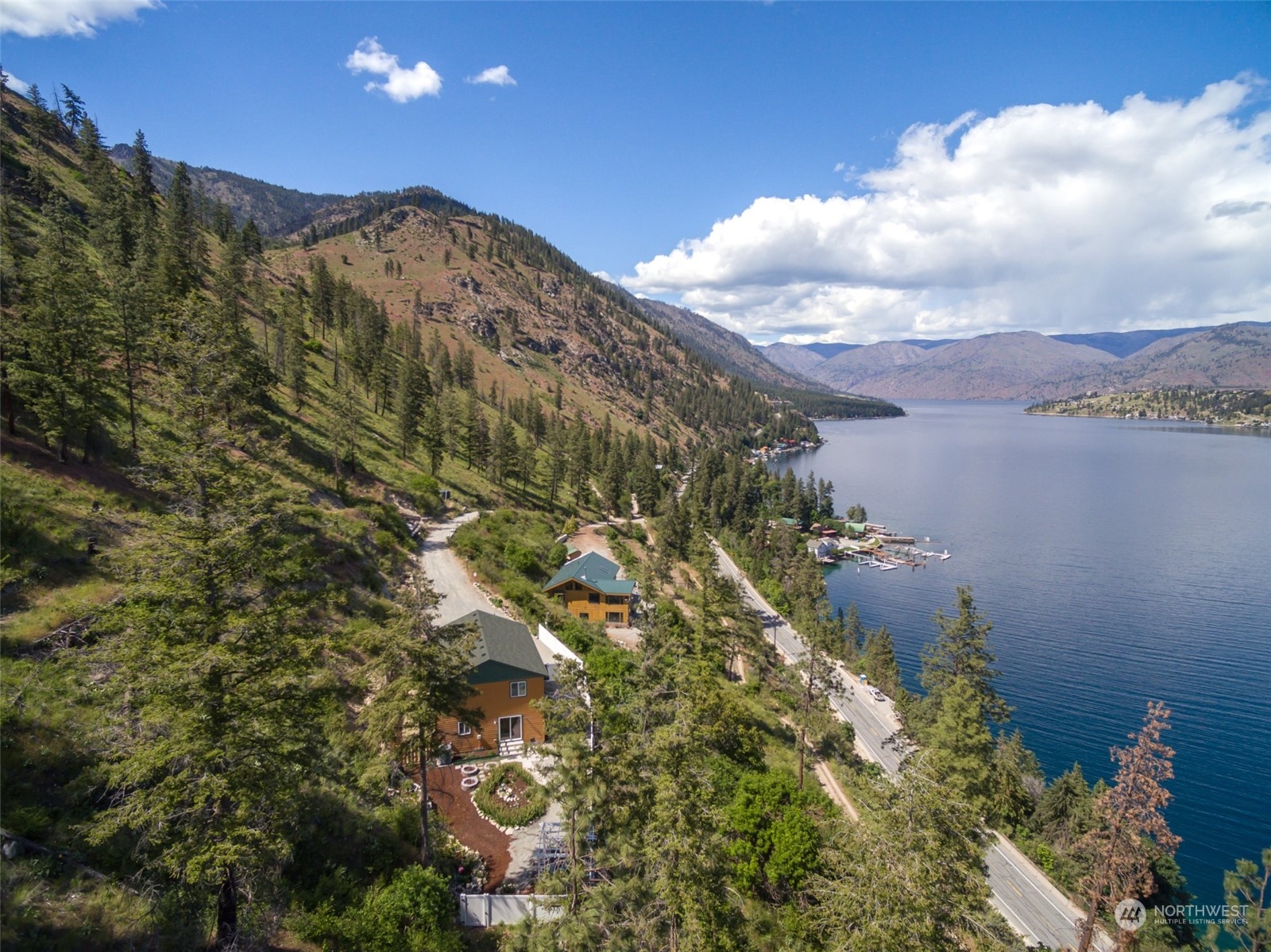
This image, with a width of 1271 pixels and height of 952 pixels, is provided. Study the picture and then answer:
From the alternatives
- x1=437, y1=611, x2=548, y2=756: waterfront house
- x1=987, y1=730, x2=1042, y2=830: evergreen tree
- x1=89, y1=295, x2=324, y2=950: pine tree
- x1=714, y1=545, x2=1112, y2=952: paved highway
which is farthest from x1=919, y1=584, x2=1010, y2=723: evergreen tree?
x1=89, y1=295, x2=324, y2=950: pine tree

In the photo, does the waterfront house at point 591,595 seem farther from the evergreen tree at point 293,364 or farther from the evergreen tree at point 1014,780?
the evergreen tree at point 293,364

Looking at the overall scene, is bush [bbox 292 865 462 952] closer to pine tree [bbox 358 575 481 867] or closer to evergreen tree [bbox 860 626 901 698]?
pine tree [bbox 358 575 481 867]

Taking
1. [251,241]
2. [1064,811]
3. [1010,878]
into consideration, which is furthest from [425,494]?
[251,241]

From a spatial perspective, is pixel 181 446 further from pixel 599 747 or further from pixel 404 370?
pixel 404 370

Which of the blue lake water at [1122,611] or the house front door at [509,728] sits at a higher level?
the house front door at [509,728]

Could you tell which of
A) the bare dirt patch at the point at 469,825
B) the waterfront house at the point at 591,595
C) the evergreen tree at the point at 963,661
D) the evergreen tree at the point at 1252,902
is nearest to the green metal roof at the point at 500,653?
the bare dirt patch at the point at 469,825

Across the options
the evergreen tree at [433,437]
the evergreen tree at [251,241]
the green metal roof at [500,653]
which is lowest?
the green metal roof at [500,653]
